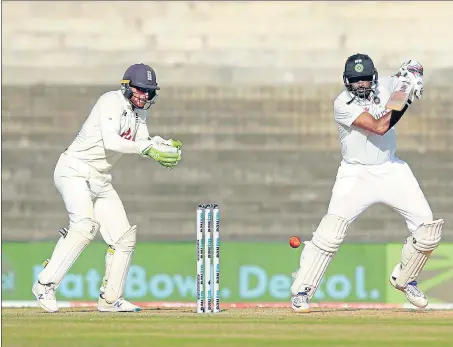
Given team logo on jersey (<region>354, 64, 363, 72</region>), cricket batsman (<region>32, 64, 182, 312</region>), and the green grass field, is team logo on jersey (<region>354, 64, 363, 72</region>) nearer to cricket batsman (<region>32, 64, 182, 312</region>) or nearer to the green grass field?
cricket batsman (<region>32, 64, 182, 312</region>)

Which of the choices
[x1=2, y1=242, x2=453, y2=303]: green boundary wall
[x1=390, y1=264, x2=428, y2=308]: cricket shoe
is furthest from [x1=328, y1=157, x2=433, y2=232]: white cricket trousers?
[x1=2, y1=242, x2=453, y2=303]: green boundary wall

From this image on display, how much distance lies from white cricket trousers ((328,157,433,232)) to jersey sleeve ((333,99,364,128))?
13.1 inches

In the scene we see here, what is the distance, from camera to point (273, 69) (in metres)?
15.7

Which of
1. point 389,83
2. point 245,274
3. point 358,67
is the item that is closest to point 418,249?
point 389,83

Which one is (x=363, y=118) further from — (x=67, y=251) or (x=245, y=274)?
(x=245, y=274)

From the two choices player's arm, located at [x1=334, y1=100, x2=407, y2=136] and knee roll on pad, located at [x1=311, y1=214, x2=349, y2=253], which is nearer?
player's arm, located at [x1=334, y1=100, x2=407, y2=136]

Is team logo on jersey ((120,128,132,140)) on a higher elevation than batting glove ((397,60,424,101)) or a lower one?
lower

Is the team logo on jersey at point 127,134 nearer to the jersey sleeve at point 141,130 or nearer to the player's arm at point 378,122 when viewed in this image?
the jersey sleeve at point 141,130

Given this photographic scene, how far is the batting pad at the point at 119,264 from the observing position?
32.4 ft

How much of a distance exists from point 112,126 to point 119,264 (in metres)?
0.99

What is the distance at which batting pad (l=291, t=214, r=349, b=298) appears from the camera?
30.9ft

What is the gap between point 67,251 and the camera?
31.7ft

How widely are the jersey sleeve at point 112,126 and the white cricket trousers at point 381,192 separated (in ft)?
4.66

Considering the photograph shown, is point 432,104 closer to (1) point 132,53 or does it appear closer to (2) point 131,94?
(1) point 132,53
